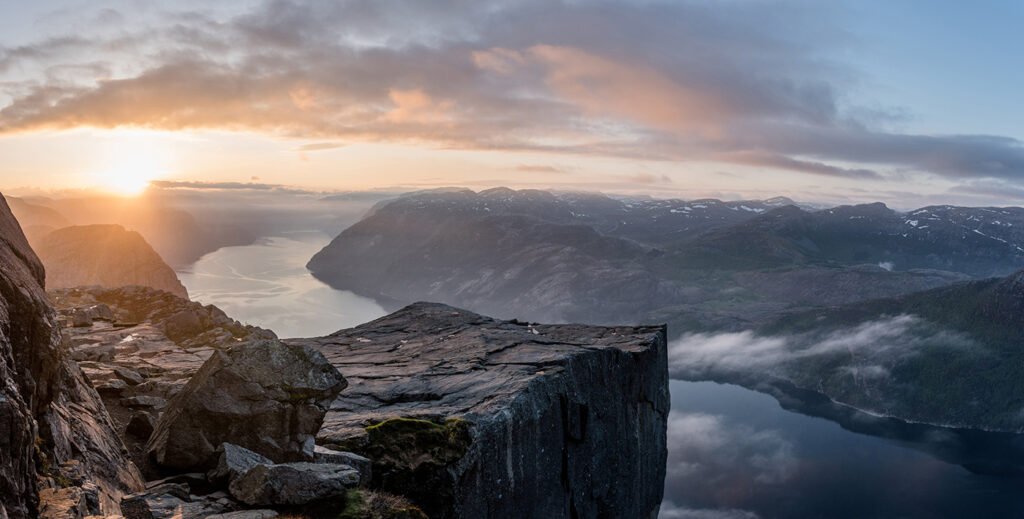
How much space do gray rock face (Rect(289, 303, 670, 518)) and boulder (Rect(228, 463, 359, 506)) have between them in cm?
568

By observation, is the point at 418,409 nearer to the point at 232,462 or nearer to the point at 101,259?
the point at 232,462

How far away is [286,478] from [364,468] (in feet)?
14.6

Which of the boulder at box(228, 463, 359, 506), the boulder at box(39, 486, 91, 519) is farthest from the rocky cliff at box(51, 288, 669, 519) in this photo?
the boulder at box(39, 486, 91, 519)

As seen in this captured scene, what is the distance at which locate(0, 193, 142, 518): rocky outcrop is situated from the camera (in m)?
13.0

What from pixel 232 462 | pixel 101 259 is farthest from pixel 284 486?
pixel 101 259

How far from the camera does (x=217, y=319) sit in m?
49.3

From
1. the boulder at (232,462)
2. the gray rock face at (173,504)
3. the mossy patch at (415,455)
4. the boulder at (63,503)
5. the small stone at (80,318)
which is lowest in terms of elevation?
the mossy patch at (415,455)

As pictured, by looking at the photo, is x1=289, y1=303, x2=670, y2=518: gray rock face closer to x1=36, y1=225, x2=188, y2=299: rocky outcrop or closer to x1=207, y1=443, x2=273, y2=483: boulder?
x1=207, y1=443, x2=273, y2=483: boulder

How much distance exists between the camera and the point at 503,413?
2831 centimetres

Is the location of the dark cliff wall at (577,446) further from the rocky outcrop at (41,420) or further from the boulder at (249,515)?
the rocky outcrop at (41,420)

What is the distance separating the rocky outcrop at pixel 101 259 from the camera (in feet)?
504

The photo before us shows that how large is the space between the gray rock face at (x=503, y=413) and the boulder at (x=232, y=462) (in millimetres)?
4684

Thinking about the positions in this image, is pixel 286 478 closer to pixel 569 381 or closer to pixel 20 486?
pixel 20 486

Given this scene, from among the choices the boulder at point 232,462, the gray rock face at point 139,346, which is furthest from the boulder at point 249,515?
the gray rock face at point 139,346
